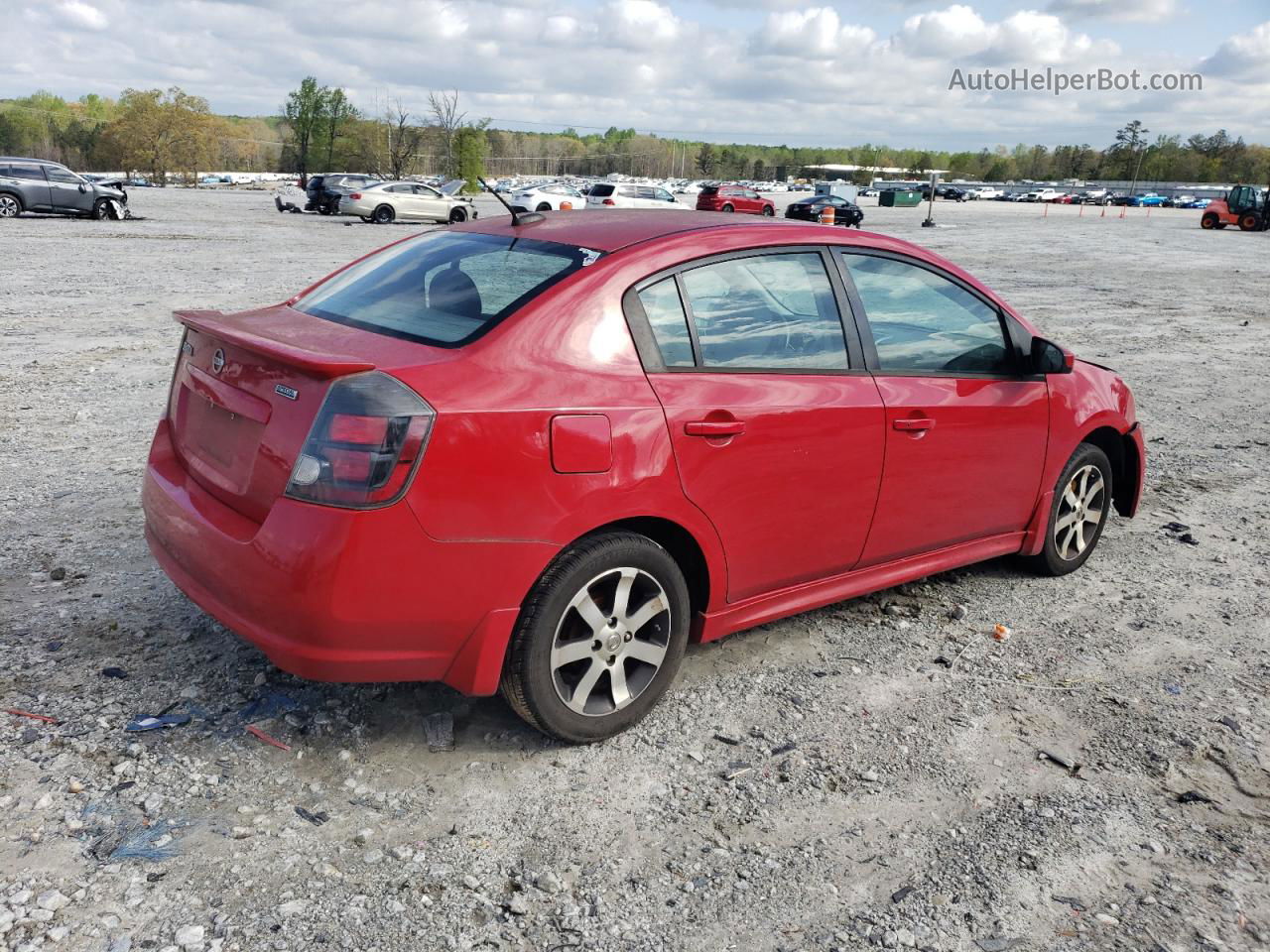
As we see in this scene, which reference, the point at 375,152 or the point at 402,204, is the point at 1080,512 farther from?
the point at 375,152

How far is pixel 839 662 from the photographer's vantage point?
14.0 feet

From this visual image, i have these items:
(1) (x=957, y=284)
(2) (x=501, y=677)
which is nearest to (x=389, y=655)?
(2) (x=501, y=677)

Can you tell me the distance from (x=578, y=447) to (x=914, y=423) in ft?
5.19

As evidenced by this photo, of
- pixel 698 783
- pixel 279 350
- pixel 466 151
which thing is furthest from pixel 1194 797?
pixel 466 151

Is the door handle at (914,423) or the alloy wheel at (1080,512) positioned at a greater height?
the door handle at (914,423)

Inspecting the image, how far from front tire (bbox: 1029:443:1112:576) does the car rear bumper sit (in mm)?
2987

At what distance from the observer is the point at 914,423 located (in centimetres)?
411

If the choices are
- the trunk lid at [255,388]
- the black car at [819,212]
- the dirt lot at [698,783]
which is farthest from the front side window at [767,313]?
the black car at [819,212]

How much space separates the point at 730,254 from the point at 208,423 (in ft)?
6.21

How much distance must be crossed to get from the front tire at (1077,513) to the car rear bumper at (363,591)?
→ 2987 millimetres

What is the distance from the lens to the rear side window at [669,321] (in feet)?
11.5

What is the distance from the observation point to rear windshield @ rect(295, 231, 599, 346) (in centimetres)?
340

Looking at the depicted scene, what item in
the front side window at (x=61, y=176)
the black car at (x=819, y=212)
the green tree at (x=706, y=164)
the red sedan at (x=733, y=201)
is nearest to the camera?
the front side window at (x=61, y=176)

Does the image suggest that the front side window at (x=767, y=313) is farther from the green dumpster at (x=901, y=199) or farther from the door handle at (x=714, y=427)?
the green dumpster at (x=901, y=199)
